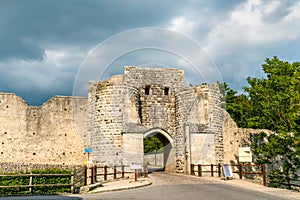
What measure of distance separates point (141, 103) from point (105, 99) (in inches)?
108

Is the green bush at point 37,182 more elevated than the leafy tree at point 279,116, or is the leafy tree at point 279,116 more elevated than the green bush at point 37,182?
the leafy tree at point 279,116

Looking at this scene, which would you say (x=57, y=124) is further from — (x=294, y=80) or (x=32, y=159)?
(x=294, y=80)

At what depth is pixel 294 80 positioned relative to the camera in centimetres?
1697

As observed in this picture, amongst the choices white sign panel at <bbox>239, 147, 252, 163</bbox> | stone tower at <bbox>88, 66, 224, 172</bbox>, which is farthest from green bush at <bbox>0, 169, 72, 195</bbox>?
white sign panel at <bbox>239, 147, 252, 163</bbox>

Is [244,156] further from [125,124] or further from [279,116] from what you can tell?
[125,124]

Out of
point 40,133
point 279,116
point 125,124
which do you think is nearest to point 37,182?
point 125,124

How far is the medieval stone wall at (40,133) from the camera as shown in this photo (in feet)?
62.2

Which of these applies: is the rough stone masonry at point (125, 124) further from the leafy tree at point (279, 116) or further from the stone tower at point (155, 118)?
the leafy tree at point (279, 116)

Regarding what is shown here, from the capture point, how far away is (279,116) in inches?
763

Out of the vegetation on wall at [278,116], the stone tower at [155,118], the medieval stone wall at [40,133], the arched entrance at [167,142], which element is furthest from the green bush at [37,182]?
the vegetation on wall at [278,116]

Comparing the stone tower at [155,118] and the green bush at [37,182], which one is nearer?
the green bush at [37,182]

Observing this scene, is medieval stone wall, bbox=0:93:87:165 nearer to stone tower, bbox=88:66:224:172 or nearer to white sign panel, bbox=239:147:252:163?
stone tower, bbox=88:66:224:172

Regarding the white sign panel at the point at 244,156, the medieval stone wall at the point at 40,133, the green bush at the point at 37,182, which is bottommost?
the green bush at the point at 37,182

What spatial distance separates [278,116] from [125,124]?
8896 mm
